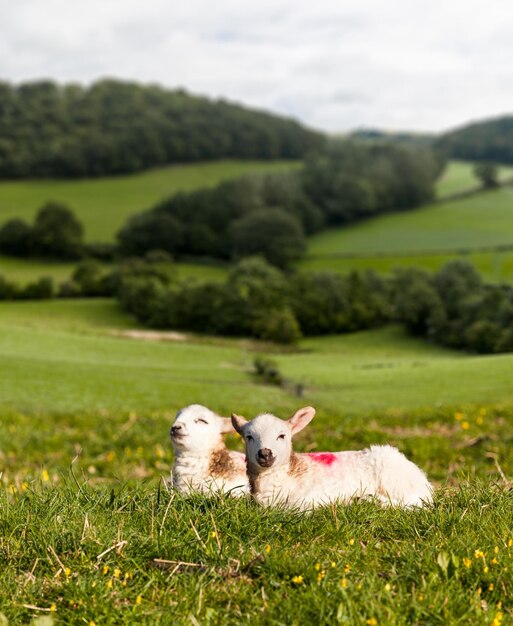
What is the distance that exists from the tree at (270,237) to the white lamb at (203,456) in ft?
333

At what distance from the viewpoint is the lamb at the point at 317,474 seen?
5.10 metres

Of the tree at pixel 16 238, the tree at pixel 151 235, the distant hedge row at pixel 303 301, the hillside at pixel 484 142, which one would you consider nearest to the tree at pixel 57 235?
the tree at pixel 16 238

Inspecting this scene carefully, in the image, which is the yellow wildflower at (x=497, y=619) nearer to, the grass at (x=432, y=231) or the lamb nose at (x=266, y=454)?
the lamb nose at (x=266, y=454)

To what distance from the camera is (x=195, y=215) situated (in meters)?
124

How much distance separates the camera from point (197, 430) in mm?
5547

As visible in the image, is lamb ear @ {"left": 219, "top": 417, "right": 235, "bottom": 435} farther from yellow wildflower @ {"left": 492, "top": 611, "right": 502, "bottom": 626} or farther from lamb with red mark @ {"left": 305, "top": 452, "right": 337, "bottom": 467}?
yellow wildflower @ {"left": 492, "top": 611, "right": 502, "bottom": 626}

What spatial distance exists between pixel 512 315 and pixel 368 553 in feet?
148

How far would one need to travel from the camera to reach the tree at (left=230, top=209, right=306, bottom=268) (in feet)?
354

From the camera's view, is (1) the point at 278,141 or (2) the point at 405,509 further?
(1) the point at 278,141

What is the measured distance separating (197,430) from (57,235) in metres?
115

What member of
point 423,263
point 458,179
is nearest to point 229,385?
point 423,263

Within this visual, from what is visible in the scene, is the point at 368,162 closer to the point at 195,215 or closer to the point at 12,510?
the point at 195,215

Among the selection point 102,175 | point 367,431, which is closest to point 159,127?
point 102,175

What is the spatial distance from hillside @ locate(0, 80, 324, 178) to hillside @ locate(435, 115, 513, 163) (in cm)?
3648
